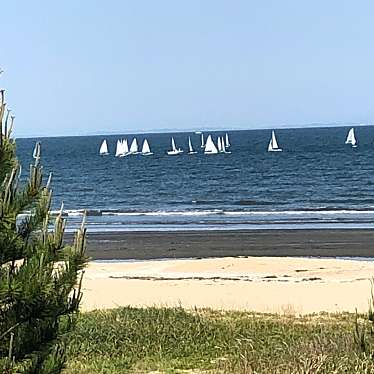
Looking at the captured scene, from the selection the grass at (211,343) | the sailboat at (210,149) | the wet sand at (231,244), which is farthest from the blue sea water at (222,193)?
the sailboat at (210,149)

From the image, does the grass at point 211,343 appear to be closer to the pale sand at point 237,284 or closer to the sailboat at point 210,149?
the pale sand at point 237,284

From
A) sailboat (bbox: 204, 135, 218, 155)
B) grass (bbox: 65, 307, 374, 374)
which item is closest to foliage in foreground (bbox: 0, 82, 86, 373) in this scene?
grass (bbox: 65, 307, 374, 374)

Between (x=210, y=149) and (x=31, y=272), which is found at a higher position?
(x=31, y=272)

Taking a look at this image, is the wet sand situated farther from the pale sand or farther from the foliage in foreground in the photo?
the foliage in foreground

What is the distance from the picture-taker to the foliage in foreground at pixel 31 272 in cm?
515

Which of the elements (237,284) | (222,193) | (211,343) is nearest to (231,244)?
(237,284)

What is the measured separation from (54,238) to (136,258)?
1942 cm

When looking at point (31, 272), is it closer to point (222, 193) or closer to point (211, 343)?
point (211, 343)

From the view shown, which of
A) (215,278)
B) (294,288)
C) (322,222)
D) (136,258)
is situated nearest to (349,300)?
(294,288)

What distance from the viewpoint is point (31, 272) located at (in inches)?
202

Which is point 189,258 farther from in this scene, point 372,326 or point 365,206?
point 365,206

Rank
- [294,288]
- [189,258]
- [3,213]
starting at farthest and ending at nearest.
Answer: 1. [189,258]
2. [294,288]
3. [3,213]

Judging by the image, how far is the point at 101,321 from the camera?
12.4 m

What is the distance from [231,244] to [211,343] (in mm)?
16573
